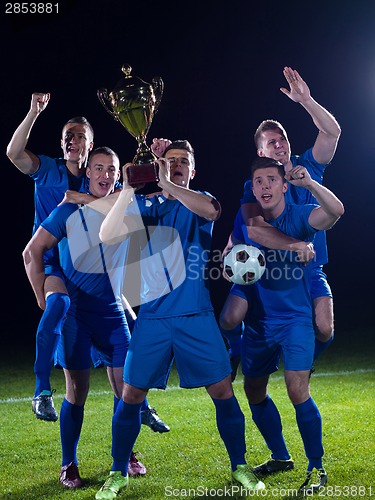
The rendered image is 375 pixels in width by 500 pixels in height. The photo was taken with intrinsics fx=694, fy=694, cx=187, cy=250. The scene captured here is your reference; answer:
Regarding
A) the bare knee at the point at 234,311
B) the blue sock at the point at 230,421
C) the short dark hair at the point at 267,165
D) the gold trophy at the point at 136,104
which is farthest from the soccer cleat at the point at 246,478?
the gold trophy at the point at 136,104

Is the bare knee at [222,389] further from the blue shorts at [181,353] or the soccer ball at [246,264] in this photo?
the soccer ball at [246,264]

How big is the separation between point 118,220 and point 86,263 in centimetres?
65

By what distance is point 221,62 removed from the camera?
11531 millimetres

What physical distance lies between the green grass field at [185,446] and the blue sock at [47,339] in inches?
22.9

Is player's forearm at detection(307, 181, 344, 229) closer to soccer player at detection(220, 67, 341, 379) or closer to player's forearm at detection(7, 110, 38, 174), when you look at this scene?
soccer player at detection(220, 67, 341, 379)

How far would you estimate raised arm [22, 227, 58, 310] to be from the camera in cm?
357

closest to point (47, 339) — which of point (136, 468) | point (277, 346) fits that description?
point (136, 468)

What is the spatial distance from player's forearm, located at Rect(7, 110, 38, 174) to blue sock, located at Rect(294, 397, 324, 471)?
6.70 ft

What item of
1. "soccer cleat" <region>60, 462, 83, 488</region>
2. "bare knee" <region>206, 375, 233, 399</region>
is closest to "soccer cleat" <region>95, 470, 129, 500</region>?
"soccer cleat" <region>60, 462, 83, 488</region>

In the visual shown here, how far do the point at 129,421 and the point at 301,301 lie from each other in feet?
3.31

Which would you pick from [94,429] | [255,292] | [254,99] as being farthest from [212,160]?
[255,292]

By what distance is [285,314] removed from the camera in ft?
11.1

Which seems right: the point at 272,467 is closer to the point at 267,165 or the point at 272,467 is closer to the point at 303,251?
the point at 303,251

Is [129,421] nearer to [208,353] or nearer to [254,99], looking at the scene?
[208,353]
